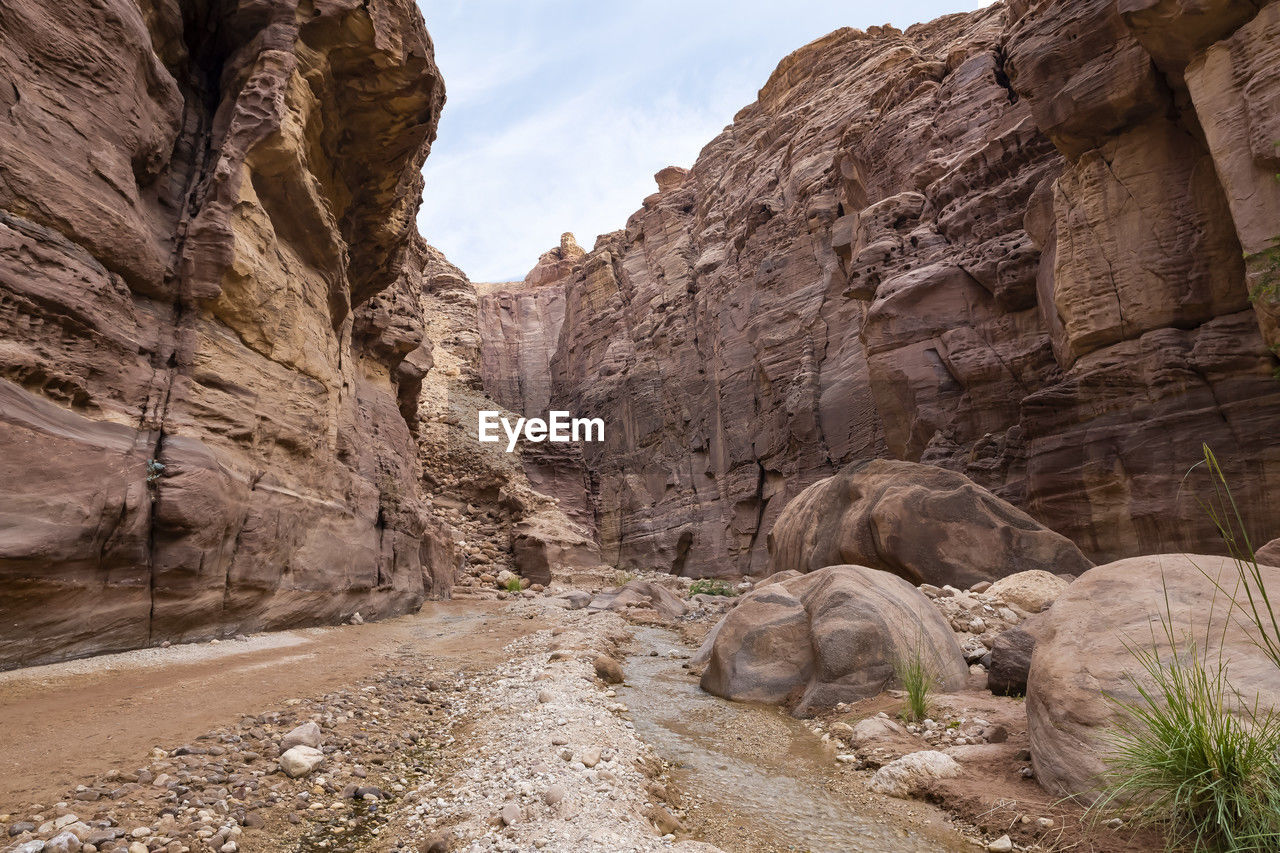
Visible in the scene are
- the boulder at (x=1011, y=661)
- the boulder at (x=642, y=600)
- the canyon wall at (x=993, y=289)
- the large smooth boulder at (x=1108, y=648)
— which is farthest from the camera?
the boulder at (x=642, y=600)

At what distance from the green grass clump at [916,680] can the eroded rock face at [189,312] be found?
7962 mm

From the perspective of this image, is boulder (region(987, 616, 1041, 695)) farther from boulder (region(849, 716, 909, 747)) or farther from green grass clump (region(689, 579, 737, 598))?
green grass clump (region(689, 579, 737, 598))

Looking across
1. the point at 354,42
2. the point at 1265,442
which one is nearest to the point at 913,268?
the point at 1265,442

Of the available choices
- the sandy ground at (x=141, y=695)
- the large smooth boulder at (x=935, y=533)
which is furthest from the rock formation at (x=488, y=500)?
the sandy ground at (x=141, y=695)

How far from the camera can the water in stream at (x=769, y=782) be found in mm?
3861

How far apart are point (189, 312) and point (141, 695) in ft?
18.3

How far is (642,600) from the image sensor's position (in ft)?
58.7

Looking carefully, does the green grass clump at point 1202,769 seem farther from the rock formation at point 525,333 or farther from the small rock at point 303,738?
the rock formation at point 525,333

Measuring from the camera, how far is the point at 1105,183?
13852 millimetres

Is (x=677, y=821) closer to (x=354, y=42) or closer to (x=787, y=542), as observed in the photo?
(x=787, y=542)

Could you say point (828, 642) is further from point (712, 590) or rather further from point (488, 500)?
point (488, 500)

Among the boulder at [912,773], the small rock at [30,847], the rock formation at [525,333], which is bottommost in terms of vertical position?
the boulder at [912,773]

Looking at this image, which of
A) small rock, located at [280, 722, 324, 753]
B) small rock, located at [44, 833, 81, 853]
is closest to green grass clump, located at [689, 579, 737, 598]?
small rock, located at [280, 722, 324, 753]

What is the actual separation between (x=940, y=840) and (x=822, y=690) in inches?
112
